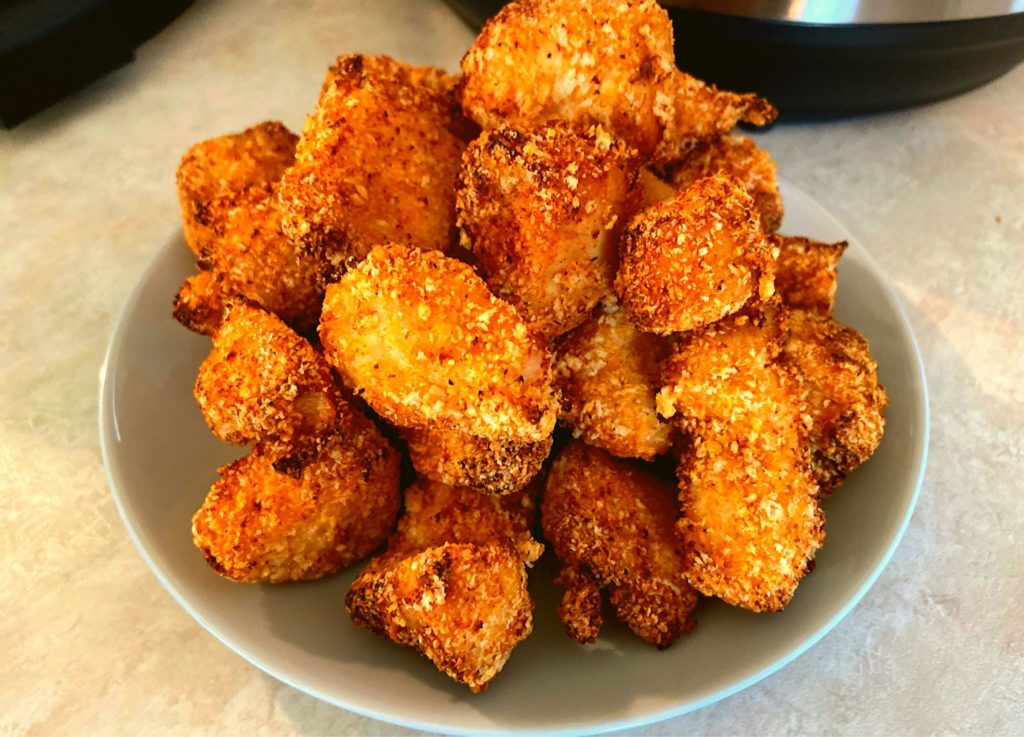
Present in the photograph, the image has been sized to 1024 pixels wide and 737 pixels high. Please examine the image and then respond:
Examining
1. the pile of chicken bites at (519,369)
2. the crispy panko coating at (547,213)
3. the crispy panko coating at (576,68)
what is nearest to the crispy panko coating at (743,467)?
the pile of chicken bites at (519,369)

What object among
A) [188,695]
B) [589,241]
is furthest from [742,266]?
[188,695]

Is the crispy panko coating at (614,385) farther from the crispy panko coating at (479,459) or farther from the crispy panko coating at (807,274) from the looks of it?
the crispy panko coating at (807,274)

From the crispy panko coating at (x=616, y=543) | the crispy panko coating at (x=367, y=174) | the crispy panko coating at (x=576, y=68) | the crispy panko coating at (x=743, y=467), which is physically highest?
the crispy panko coating at (x=576, y=68)

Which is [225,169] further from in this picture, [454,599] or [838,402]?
Result: [838,402]

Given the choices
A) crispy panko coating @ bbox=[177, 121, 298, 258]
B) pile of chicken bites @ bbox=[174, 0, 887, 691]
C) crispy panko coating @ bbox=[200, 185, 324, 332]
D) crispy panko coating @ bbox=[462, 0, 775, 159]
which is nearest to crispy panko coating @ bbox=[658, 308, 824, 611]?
pile of chicken bites @ bbox=[174, 0, 887, 691]

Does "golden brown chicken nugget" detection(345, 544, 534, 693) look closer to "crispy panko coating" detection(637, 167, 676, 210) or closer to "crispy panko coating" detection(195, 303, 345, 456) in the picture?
"crispy panko coating" detection(195, 303, 345, 456)

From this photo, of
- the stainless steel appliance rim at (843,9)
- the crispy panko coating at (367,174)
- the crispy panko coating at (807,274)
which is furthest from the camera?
the stainless steel appliance rim at (843,9)

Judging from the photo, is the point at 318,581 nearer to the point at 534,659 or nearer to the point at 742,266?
the point at 534,659
